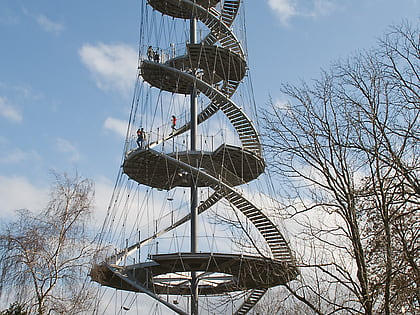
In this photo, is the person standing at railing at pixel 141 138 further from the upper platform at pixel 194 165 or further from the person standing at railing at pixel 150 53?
the person standing at railing at pixel 150 53

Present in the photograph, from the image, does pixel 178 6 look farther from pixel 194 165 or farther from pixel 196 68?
pixel 194 165

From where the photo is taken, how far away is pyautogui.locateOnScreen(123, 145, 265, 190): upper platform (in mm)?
23734

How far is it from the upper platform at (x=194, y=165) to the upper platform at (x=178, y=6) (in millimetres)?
7931

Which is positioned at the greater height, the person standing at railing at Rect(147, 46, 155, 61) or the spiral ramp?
the person standing at railing at Rect(147, 46, 155, 61)

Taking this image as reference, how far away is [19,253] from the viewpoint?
18.4 metres

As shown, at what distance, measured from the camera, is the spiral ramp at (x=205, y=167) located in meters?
22.5

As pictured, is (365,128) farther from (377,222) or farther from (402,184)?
(377,222)

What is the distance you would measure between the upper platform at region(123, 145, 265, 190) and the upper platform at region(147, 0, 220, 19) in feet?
26.0

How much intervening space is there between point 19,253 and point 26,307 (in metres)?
1.76

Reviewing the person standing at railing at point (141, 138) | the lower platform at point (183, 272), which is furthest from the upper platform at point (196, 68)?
the lower platform at point (183, 272)

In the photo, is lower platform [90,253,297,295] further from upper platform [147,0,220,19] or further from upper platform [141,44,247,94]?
upper platform [147,0,220,19]

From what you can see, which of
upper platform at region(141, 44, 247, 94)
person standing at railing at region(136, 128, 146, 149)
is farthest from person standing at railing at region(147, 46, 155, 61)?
person standing at railing at region(136, 128, 146, 149)

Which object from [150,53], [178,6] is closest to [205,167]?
[150,53]

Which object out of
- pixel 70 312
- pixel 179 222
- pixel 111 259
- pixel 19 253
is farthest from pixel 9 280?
pixel 179 222
